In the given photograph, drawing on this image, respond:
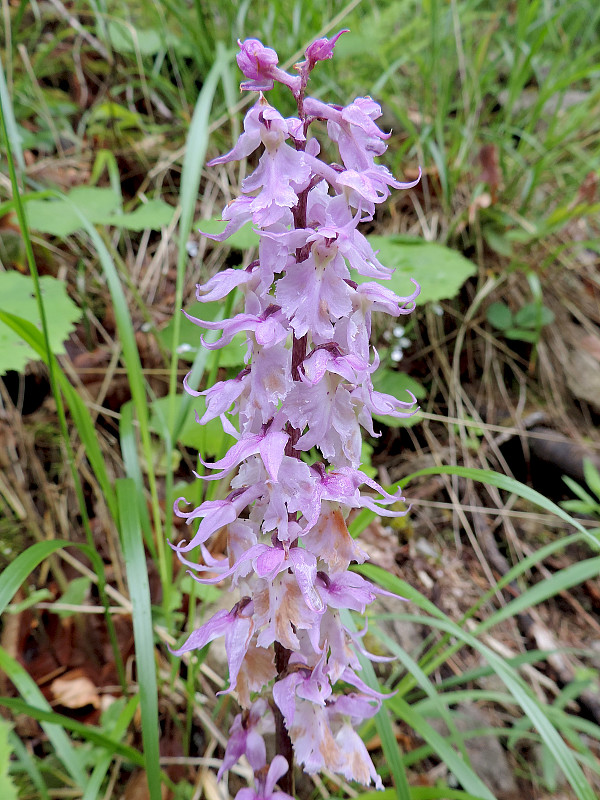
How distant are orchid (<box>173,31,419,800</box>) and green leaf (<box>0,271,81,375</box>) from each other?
98 centimetres

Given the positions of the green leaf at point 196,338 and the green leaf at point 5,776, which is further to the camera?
→ the green leaf at point 196,338

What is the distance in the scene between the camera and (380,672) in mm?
2084

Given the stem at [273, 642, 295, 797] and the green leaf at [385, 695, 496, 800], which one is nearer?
the stem at [273, 642, 295, 797]

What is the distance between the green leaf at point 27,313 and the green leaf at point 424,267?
1180mm

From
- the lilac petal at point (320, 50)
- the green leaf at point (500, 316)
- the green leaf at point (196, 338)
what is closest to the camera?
the lilac petal at point (320, 50)

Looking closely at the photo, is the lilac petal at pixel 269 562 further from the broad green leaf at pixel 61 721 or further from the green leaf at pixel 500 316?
the green leaf at pixel 500 316

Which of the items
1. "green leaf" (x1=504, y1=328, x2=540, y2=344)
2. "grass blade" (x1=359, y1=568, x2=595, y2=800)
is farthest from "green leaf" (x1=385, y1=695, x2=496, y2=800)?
"green leaf" (x1=504, y1=328, x2=540, y2=344)

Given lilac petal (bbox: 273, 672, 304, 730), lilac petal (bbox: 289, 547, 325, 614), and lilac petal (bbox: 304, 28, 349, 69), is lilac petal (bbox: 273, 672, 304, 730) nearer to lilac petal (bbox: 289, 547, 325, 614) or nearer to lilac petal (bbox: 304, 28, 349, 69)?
lilac petal (bbox: 289, 547, 325, 614)

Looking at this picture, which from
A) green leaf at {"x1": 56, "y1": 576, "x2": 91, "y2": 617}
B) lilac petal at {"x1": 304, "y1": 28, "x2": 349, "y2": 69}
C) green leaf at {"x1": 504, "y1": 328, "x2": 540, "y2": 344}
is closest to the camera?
lilac petal at {"x1": 304, "y1": 28, "x2": 349, "y2": 69}

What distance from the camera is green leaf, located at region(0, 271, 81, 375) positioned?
1.73 metres

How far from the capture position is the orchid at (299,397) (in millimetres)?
916

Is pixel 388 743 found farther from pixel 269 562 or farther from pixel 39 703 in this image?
pixel 39 703

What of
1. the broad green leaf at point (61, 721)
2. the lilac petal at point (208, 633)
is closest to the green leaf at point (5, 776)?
the broad green leaf at point (61, 721)

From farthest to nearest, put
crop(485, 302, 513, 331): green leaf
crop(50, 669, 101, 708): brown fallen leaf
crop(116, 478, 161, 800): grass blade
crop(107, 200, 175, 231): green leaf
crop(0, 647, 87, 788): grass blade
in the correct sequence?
crop(485, 302, 513, 331): green leaf, crop(107, 200, 175, 231): green leaf, crop(50, 669, 101, 708): brown fallen leaf, crop(0, 647, 87, 788): grass blade, crop(116, 478, 161, 800): grass blade
